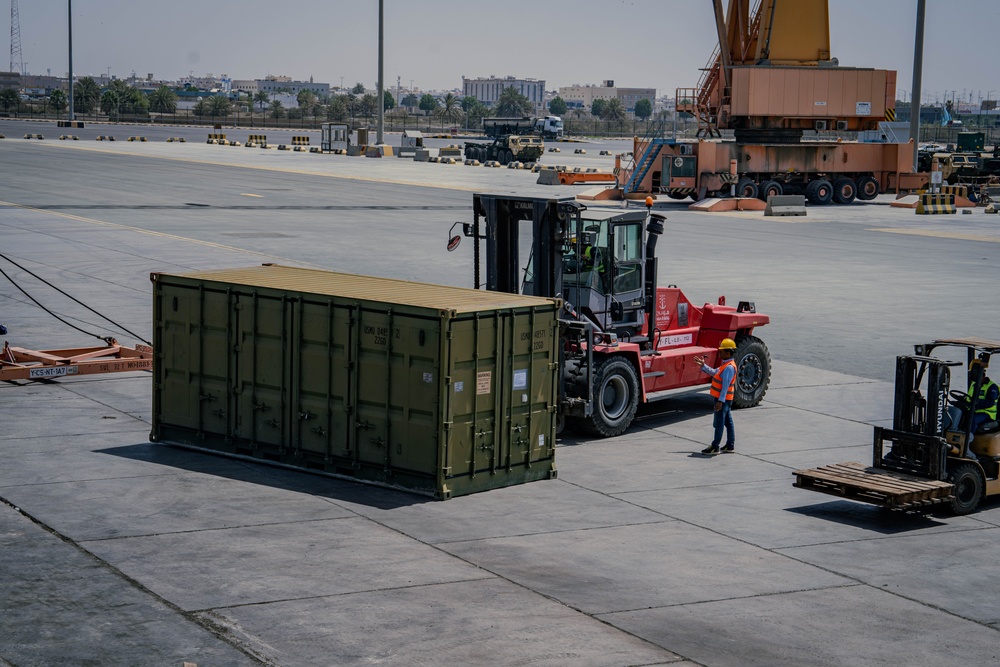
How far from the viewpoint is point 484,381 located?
13.6 m

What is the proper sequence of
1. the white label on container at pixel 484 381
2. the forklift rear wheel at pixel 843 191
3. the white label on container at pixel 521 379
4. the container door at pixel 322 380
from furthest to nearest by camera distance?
1. the forklift rear wheel at pixel 843 191
2. the white label on container at pixel 521 379
3. the container door at pixel 322 380
4. the white label on container at pixel 484 381

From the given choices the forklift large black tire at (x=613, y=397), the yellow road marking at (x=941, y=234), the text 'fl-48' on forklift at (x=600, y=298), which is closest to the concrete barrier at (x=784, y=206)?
the yellow road marking at (x=941, y=234)

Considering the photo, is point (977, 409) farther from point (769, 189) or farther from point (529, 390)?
point (769, 189)

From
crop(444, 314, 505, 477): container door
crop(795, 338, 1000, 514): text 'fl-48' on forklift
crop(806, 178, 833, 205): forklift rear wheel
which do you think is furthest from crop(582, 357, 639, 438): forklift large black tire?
crop(806, 178, 833, 205): forklift rear wheel

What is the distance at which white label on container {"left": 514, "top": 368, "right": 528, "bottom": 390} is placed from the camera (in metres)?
14.0

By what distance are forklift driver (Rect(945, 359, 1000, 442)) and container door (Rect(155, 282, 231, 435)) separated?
8086 mm

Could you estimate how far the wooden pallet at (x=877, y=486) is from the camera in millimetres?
12445

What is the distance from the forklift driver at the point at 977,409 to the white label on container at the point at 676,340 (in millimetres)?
4784

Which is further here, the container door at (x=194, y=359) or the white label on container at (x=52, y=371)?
the white label on container at (x=52, y=371)

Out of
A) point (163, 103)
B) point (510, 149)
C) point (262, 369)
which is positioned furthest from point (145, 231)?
point (163, 103)

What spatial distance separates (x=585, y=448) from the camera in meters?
15.7

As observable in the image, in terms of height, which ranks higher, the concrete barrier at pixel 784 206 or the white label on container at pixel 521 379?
the concrete barrier at pixel 784 206

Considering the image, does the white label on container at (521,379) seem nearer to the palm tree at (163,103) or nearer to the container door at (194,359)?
Result: the container door at (194,359)

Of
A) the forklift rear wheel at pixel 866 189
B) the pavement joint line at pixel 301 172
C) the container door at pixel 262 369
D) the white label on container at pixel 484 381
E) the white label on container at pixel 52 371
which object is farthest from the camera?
the pavement joint line at pixel 301 172
